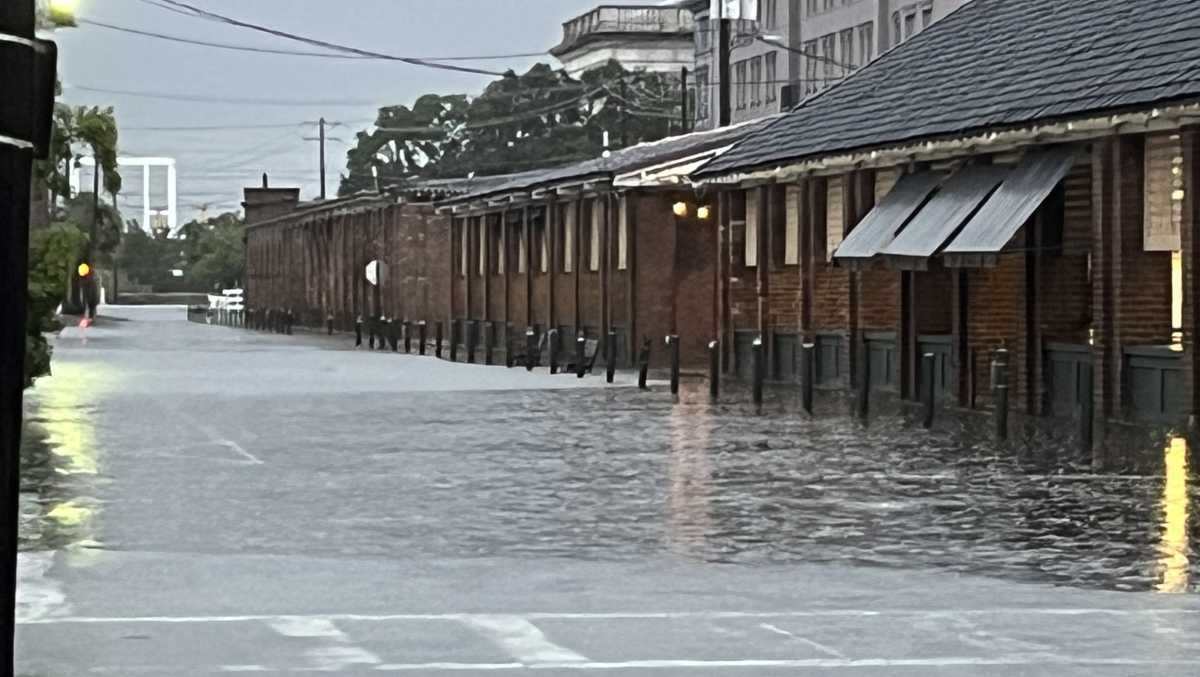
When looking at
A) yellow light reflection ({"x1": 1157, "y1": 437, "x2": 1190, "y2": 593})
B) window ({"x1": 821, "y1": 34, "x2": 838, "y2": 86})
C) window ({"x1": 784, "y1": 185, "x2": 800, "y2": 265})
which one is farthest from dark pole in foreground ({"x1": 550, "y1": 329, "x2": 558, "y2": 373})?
window ({"x1": 821, "y1": 34, "x2": 838, "y2": 86})

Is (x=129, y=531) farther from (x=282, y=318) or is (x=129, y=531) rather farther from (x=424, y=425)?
(x=282, y=318)

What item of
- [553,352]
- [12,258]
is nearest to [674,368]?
[553,352]

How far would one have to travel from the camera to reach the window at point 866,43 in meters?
85.4

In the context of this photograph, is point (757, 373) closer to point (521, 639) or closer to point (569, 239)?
point (521, 639)

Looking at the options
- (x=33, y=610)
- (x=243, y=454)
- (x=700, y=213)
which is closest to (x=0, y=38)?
(x=33, y=610)

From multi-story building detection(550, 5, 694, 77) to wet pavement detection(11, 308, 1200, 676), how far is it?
110 meters

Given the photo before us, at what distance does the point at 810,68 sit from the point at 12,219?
8890 centimetres

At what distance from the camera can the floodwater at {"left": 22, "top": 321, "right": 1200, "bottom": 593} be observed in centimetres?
1614

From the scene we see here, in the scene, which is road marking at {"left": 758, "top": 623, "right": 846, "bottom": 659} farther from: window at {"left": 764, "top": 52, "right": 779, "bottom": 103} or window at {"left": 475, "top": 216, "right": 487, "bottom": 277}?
window at {"left": 764, "top": 52, "right": 779, "bottom": 103}

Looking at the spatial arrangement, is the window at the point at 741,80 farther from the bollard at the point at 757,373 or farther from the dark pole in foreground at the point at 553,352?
the bollard at the point at 757,373

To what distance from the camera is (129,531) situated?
17.4m

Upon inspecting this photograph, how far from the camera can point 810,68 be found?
93.6 m

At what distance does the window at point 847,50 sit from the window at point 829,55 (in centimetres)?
64

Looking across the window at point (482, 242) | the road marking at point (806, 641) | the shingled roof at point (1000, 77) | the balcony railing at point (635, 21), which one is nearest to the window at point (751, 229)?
the shingled roof at point (1000, 77)
